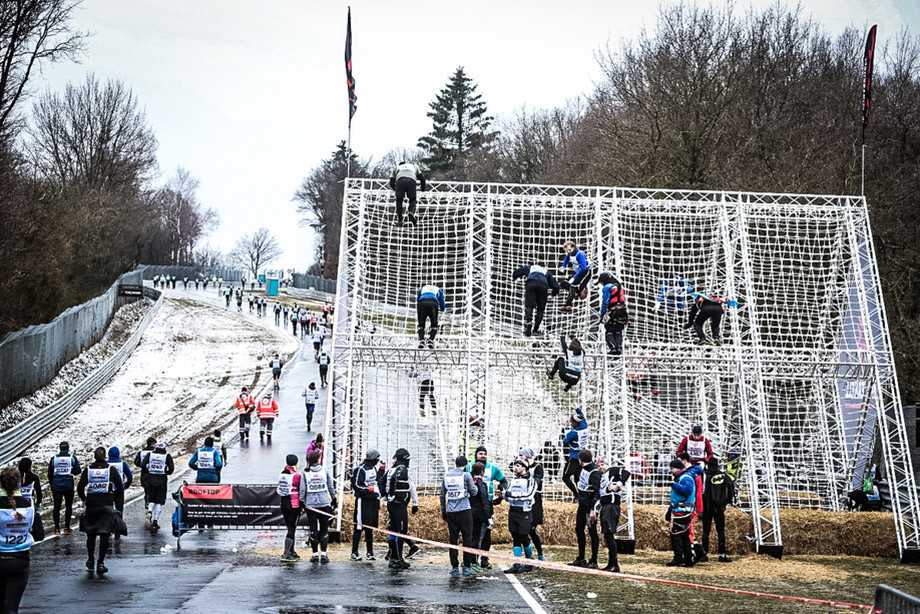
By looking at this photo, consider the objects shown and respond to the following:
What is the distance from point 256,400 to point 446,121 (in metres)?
60.0

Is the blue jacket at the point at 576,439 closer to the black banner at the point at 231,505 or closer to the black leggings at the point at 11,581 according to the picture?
the black banner at the point at 231,505

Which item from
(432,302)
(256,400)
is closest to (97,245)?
(256,400)

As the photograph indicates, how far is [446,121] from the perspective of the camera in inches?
3836

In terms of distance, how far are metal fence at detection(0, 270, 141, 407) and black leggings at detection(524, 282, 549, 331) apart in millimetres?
24737

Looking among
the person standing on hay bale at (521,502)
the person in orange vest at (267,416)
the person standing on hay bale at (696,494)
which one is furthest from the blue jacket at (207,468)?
the person in orange vest at (267,416)

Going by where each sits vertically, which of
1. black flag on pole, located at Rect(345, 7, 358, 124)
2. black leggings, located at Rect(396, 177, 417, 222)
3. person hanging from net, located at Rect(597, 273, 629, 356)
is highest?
black flag on pole, located at Rect(345, 7, 358, 124)

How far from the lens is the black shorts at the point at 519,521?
15.5 metres

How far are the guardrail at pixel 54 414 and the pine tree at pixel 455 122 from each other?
154ft

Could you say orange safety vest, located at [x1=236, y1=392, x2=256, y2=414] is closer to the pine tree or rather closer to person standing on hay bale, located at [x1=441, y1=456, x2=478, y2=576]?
person standing on hay bale, located at [x1=441, y1=456, x2=478, y2=576]

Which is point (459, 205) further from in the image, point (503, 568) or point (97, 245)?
point (97, 245)

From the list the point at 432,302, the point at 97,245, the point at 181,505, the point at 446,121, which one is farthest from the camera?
the point at 446,121

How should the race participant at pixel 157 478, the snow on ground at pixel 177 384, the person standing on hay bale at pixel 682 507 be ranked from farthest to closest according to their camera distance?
the snow on ground at pixel 177 384 < the race participant at pixel 157 478 < the person standing on hay bale at pixel 682 507

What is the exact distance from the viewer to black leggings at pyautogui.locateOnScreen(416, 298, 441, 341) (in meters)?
19.6

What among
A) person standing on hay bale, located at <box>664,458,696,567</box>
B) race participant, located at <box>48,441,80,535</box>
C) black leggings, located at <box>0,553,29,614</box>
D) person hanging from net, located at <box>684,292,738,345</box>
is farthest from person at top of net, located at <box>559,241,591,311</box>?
black leggings, located at <box>0,553,29,614</box>
